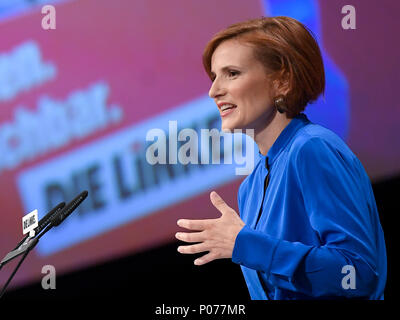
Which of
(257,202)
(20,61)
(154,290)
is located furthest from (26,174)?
(257,202)

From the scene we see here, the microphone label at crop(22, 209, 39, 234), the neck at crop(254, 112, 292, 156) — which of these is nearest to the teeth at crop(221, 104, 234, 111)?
the neck at crop(254, 112, 292, 156)

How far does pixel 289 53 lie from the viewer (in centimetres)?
135

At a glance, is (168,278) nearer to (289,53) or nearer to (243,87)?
(243,87)

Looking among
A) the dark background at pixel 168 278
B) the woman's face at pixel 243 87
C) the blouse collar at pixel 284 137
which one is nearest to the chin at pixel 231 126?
the woman's face at pixel 243 87

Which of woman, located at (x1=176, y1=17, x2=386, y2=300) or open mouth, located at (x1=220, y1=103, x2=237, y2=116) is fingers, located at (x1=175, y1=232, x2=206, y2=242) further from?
open mouth, located at (x1=220, y1=103, x2=237, y2=116)

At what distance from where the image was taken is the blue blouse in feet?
3.67

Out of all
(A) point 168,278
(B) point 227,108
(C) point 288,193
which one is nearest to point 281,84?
(B) point 227,108

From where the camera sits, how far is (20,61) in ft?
8.22

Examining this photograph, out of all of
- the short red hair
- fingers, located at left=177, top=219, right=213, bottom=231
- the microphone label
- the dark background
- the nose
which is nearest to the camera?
the microphone label

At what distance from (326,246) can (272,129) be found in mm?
419

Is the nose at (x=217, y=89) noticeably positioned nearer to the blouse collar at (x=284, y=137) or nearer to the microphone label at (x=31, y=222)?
the blouse collar at (x=284, y=137)

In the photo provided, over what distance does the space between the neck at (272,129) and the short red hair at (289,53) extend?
26mm
